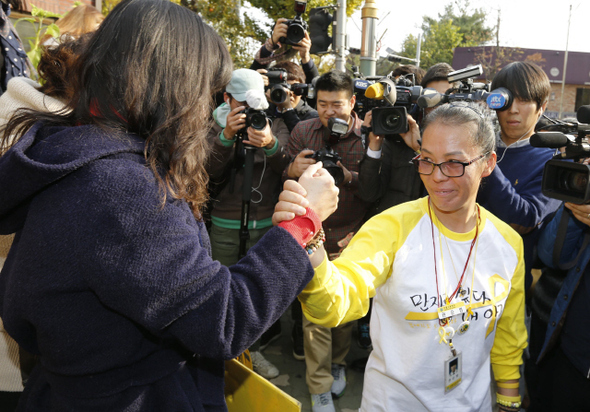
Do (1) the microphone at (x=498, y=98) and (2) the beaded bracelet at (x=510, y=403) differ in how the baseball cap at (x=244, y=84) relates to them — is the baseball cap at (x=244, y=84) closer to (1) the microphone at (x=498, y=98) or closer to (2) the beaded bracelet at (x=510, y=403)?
(1) the microphone at (x=498, y=98)

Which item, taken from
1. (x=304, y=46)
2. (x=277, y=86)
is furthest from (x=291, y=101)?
(x=277, y=86)

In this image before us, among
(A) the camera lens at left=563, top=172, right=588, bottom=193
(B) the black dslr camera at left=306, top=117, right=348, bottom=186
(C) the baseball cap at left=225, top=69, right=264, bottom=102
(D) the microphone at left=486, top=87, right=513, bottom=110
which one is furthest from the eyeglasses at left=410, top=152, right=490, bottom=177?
(C) the baseball cap at left=225, top=69, right=264, bottom=102

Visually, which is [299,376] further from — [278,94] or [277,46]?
[277,46]

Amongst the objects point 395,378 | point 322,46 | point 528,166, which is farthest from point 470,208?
point 322,46

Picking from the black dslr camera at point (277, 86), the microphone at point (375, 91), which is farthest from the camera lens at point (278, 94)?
the microphone at point (375, 91)

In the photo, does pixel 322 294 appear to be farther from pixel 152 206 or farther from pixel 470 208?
pixel 470 208

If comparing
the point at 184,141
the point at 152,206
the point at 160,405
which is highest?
the point at 184,141

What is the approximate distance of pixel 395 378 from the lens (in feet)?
5.75

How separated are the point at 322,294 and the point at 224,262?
2463mm

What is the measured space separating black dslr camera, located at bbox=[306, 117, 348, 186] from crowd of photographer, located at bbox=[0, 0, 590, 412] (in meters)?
0.02

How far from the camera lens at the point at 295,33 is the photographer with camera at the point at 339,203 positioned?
0.63m

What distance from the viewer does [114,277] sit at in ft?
3.37

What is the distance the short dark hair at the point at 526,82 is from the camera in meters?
2.85

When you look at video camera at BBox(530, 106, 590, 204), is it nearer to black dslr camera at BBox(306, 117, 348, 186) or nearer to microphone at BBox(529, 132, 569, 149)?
microphone at BBox(529, 132, 569, 149)
